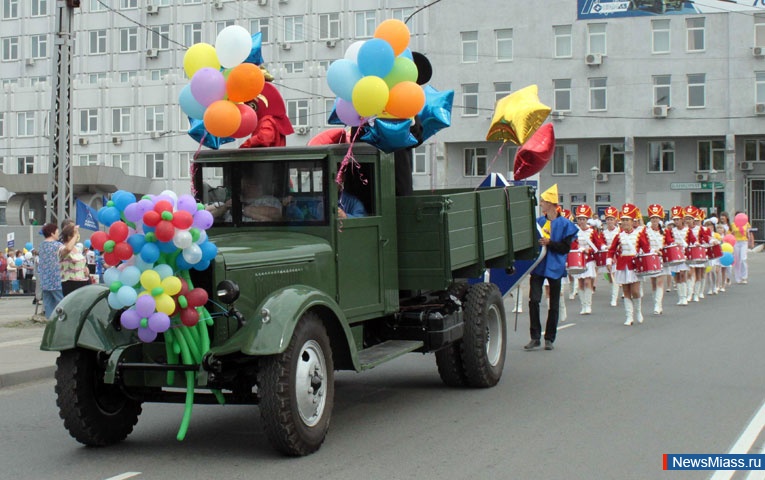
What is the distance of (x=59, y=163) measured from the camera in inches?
696

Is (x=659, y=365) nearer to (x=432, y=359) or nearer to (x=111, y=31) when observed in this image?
(x=432, y=359)

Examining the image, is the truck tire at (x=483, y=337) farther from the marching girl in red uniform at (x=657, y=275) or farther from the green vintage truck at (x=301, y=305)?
the marching girl in red uniform at (x=657, y=275)

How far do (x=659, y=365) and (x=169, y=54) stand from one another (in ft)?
188

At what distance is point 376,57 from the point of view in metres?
8.75

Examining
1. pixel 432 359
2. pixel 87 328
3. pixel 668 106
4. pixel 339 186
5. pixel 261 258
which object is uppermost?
pixel 668 106

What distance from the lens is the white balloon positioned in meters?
8.45

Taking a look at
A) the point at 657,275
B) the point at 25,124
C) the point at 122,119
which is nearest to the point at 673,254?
the point at 657,275

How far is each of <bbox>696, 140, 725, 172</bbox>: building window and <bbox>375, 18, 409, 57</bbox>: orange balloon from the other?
1915 inches

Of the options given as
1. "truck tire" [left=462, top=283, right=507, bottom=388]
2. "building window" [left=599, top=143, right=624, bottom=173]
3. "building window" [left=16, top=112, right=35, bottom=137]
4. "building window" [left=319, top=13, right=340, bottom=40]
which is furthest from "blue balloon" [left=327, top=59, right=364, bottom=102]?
"building window" [left=16, top=112, right=35, bottom=137]

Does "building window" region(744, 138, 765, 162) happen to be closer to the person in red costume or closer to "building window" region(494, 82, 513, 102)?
"building window" region(494, 82, 513, 102)

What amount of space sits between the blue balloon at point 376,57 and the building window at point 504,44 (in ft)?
158

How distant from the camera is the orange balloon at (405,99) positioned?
884 cm

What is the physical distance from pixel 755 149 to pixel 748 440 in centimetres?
4993

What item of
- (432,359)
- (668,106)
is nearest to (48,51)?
(668,106)
